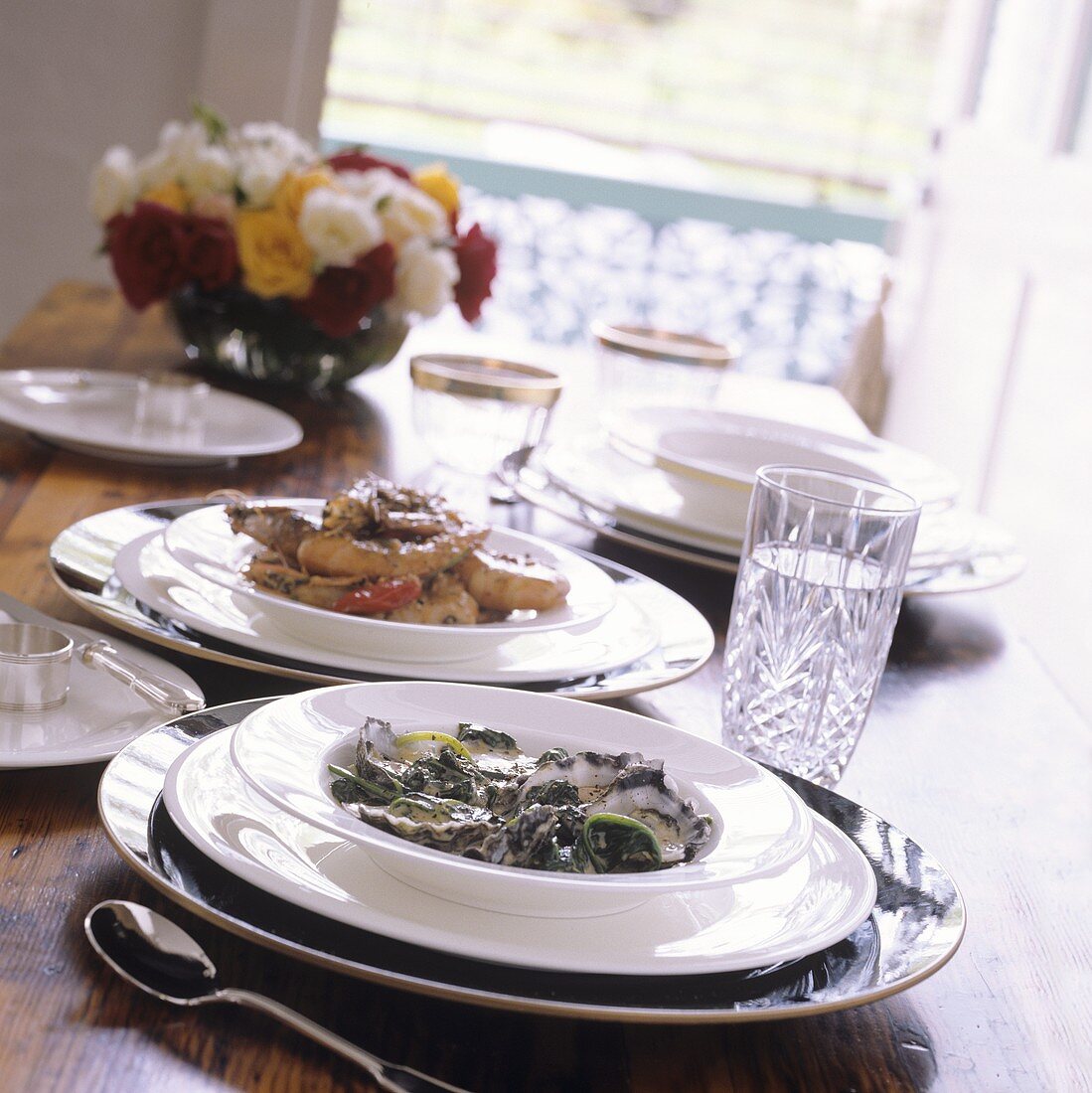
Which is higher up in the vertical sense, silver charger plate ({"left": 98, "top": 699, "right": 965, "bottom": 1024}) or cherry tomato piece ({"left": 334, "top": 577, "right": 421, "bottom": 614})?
cherry tomato piece ({"left": 334, "top": 577, "right": 421, "bottom": 614})

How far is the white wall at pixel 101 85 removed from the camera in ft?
10.2

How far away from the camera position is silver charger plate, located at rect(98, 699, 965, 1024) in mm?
503

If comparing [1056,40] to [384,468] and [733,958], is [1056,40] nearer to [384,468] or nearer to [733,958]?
[384,468]

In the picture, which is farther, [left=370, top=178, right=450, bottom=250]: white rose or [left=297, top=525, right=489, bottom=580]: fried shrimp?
[left=370, top=178, right=450, bottom=250]: white rose

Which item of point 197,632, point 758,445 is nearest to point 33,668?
point 197,632

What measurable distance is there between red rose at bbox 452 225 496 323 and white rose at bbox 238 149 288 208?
0.26 m

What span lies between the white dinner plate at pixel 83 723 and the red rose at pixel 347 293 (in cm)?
88

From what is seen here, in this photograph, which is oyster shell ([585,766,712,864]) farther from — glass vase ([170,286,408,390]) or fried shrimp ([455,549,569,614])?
glass vase ([170,286,408,390])

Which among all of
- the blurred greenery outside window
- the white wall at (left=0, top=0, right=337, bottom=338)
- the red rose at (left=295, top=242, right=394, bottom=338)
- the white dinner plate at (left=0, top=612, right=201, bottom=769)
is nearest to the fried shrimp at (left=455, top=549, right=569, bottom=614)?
the white dinner plate at (left=0, top=612, right=201, bottom=769)

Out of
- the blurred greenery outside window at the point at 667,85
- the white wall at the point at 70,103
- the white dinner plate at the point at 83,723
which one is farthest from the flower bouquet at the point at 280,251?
the blurred greenery outside window at the point at 667,85

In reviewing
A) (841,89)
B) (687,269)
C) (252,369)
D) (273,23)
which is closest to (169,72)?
(273,23)

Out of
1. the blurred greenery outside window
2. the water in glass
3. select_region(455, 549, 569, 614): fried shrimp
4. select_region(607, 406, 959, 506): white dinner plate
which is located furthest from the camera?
the blurred greenery outside window

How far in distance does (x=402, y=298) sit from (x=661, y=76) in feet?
12.8

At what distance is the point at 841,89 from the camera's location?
5285mm
